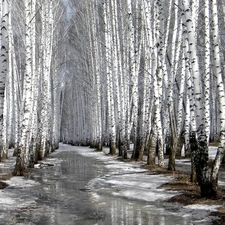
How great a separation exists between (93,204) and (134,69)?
11789mm

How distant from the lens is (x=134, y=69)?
18.1 m

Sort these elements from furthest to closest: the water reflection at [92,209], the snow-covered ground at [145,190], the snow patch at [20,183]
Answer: the snow patch at [20,183] < the snow-covered ground at [145,190] < the water reflection at [92,209]

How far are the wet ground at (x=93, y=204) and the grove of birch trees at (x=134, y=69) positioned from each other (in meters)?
1.28

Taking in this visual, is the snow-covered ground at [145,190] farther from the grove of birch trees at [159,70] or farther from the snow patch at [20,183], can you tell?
the snow patch at [20,183]

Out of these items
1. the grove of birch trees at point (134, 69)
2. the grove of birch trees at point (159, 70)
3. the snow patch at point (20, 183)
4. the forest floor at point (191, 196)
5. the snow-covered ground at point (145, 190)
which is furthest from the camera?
the snow patch at point (20, 183)

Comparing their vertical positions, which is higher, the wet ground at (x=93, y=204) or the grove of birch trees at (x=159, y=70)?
the grove of birch trees at (x=159, y=70)

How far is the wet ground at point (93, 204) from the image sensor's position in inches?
231

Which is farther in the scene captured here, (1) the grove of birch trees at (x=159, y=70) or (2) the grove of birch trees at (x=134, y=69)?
(2) the grove of birch trees at (x=134, y=69)

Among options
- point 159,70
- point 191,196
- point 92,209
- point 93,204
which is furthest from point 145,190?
point 159,70

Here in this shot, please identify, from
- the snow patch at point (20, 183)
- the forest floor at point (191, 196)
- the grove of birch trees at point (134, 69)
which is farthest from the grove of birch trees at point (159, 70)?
the snow patch at point (20, 183)

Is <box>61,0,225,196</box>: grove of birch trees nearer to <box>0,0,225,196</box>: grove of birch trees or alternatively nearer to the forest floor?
<box>0,0,225,196</box>: grove of birch trees

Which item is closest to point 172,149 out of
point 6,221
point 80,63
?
point 6,221

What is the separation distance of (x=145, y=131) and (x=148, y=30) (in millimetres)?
6414

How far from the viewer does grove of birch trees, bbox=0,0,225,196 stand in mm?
8164
